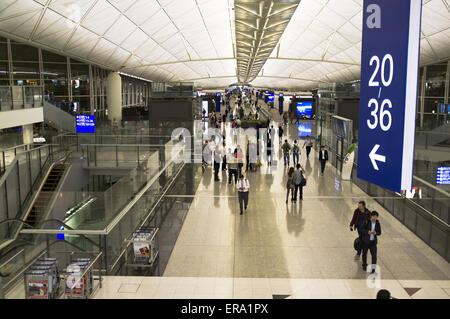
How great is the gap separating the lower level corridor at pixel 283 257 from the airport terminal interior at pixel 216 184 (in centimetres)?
5

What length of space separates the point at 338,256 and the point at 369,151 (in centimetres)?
686

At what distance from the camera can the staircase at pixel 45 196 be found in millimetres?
16547

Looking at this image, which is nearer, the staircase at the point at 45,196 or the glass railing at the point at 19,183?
the glass railing at the point at 19,183

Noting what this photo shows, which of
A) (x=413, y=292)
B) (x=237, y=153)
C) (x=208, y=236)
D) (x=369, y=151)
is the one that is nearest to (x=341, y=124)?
(x=237, y=153)

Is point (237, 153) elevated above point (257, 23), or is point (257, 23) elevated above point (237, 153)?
point (257, 23)

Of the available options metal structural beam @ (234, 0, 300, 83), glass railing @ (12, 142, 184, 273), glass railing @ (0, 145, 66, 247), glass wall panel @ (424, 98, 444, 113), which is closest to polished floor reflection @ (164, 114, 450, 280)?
glass railing @ (12, 142, 184, 273)

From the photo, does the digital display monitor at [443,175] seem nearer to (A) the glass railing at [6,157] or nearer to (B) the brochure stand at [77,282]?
(B) the brochure stand at [77,282]

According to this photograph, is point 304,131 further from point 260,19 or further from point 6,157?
point 6,157

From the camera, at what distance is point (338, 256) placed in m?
10.6

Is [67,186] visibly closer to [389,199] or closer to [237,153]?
[237,153]

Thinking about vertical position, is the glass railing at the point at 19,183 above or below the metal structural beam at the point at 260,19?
below

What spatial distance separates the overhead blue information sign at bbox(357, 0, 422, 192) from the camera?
3.47 m

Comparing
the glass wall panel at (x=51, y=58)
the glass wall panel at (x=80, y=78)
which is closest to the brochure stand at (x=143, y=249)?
the glass wall panel at (x=51, y=58)

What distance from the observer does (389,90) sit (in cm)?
377
